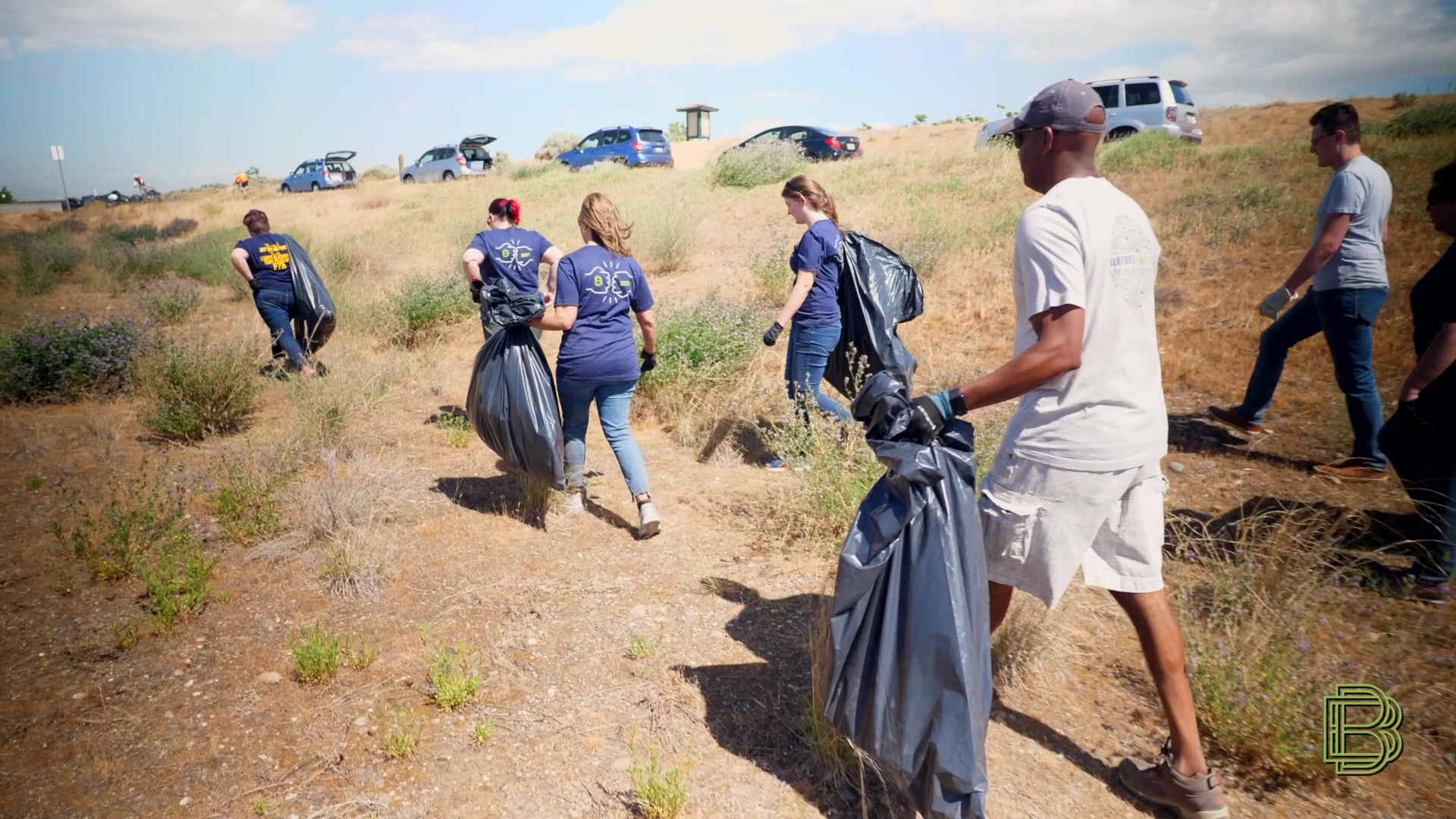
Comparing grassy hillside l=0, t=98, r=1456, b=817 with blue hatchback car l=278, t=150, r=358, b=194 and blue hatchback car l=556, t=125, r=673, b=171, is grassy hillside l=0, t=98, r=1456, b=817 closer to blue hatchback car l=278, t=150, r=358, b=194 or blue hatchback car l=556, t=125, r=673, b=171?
blue hatchback car l=556, t=125, r=673, b=171

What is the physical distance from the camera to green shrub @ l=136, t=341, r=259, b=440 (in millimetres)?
5305

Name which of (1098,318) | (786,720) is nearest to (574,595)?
(786,720)

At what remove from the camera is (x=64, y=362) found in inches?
245

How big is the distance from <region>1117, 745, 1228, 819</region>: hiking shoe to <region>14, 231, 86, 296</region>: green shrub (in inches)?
572

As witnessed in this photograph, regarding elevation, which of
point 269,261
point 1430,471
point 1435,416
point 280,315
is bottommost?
point 1430,471

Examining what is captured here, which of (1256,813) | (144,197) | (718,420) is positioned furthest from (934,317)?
(144,197)

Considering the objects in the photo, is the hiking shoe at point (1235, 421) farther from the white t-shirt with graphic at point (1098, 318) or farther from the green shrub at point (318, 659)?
the green shrub at point (318, 659)

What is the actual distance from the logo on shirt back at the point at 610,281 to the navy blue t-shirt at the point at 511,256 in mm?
1577

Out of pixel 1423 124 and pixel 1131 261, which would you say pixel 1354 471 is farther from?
pixel 1423 124

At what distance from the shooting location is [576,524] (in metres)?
4.02

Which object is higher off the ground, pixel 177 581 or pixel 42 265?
pixel 42 265

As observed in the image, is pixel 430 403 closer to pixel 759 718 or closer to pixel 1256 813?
pixel 759 718

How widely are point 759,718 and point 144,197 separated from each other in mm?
43783

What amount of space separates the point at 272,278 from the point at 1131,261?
6.39 meters
